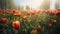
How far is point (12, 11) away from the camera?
4.30 feet

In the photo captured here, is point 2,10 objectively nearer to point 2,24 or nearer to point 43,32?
point 2,24

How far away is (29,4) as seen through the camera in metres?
1.31

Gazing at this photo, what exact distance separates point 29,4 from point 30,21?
0.54 feet

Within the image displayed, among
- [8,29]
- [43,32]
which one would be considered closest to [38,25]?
[43,32]

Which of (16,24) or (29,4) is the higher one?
(29,4)

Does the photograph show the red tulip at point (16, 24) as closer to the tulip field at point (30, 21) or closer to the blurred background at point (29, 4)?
the tulip field at point (30, 21)

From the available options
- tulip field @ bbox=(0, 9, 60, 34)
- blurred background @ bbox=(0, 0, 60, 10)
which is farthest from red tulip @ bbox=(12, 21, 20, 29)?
blurred background @ bbox=(0, 0, 60, 10)

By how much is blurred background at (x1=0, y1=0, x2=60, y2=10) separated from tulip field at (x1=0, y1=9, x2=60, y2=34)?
39 millimetres

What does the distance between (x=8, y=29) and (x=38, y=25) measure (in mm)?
288

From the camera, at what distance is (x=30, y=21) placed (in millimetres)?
1309

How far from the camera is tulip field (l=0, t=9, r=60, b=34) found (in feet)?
4.24

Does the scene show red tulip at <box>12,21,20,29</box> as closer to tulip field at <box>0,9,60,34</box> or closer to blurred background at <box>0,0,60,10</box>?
tulip field at <box>0,9,60,34</box>

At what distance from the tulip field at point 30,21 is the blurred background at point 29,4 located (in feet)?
0.13

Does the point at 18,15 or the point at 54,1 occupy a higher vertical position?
the point at 54,1
